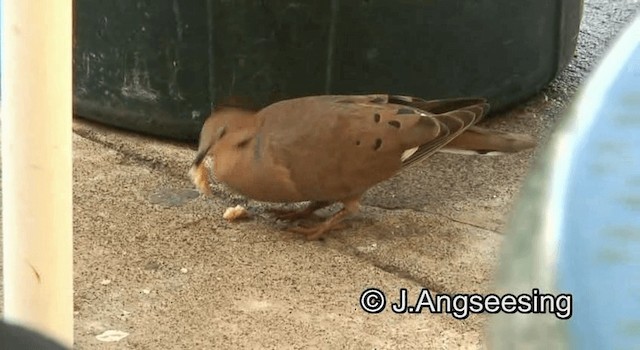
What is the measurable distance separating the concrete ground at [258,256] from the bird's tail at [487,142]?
15 centimetres

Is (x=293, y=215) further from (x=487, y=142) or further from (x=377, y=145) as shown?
(x=487, y=142)

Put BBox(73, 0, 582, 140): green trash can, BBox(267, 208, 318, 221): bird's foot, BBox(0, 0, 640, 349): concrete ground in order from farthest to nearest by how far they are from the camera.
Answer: BBox(73, 0, 582, 140): green trash can < BBox(267, 208, 318, 221): bird's foot < BBox(0, 0, 640, 349): concrete ground

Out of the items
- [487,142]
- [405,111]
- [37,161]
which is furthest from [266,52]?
[37,161]

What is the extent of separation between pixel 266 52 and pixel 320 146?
0.57 metres

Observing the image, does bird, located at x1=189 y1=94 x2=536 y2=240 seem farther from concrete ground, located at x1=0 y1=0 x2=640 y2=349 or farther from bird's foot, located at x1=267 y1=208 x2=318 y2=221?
concrete ground, located at x1=0 y1=0 x2=640 y2=349

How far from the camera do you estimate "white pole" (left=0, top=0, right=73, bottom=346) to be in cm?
149

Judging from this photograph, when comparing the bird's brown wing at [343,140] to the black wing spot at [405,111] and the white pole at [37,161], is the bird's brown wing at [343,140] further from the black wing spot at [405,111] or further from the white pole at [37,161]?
the white pole at [37,161]

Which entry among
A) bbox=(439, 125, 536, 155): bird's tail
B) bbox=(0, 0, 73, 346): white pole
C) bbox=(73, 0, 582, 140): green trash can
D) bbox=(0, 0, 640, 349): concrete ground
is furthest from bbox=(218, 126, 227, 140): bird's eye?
bbox=(0, 0, 73, 346): white pole

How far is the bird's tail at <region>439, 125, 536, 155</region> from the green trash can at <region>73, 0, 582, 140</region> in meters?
0.39

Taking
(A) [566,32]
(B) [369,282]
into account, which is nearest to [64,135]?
(B) [369,282]

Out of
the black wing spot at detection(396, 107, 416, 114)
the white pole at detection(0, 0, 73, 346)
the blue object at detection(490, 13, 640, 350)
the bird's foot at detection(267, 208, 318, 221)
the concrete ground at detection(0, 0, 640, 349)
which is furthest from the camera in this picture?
the bird's foot at detection(267, 208, 318, 221)

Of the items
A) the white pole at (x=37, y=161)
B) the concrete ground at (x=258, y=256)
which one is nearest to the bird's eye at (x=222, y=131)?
the concrete ground at (x=258, y=256)

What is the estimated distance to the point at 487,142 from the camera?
2742 mm

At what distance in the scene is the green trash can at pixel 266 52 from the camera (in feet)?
9.55
